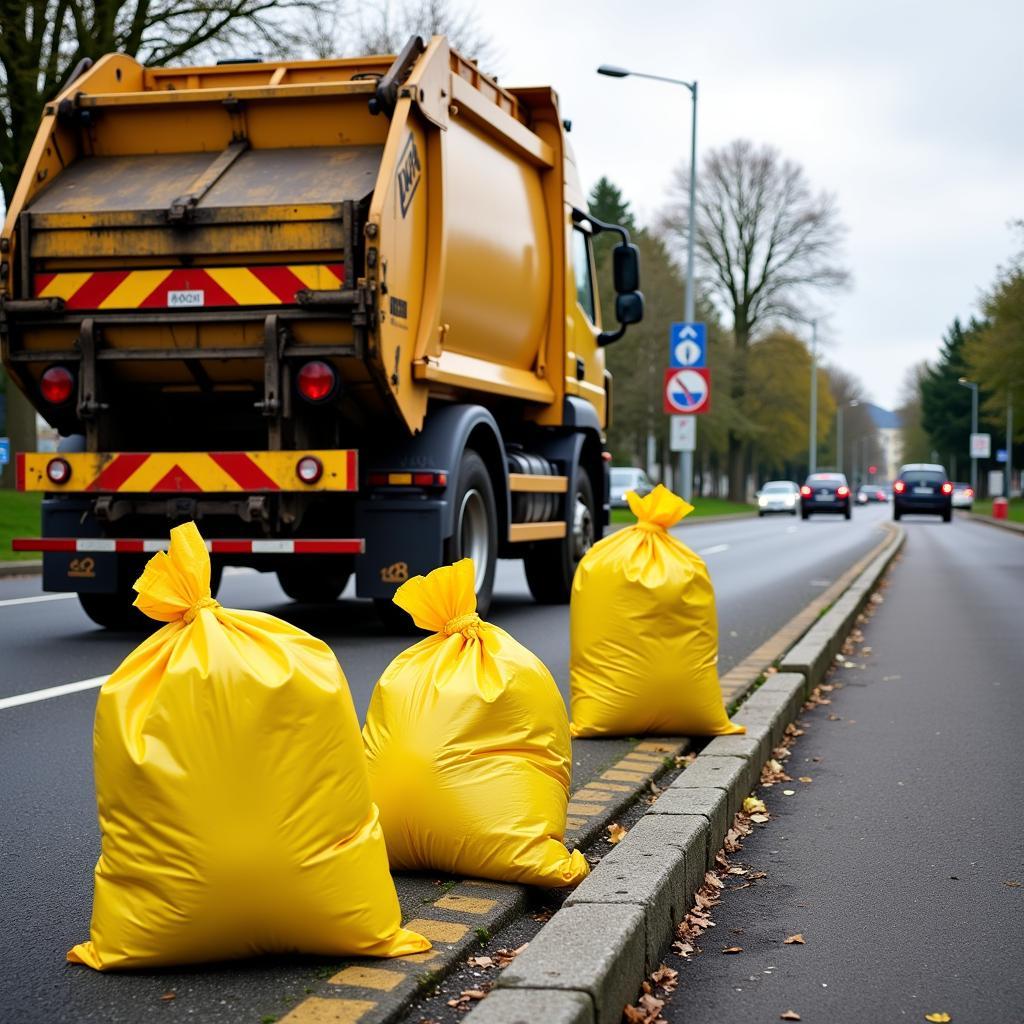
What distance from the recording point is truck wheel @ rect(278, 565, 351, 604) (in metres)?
13.0

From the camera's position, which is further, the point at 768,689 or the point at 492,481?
the point at 492,481

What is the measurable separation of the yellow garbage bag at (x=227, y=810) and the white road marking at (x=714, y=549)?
2125cm

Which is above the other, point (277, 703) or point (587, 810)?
Result: point (277, 703)

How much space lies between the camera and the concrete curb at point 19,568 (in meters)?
16.3

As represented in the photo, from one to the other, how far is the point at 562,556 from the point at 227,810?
9934mm

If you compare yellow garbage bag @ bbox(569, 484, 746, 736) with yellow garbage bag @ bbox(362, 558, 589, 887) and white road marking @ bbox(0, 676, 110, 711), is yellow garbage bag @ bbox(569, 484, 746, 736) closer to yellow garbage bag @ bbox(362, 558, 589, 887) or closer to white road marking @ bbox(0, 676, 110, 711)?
yellow garbage bag @ bbox(362, 558, 589, 887)

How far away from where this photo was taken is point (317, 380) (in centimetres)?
917

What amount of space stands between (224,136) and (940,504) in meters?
43.8

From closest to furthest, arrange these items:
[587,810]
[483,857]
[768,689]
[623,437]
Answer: [483,857], [587,810], [768,689], [623,437]

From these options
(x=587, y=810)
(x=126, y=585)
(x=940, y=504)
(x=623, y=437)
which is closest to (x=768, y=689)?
(x=587, y=810)

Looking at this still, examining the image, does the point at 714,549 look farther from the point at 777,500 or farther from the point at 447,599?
the point at 777,500

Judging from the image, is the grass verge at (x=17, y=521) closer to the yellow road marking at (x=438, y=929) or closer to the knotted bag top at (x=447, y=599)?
the knotted bag top at (x=447, y=599)

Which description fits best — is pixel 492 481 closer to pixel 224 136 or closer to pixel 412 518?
pixel 412 518

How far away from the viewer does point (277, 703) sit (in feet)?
11.0
